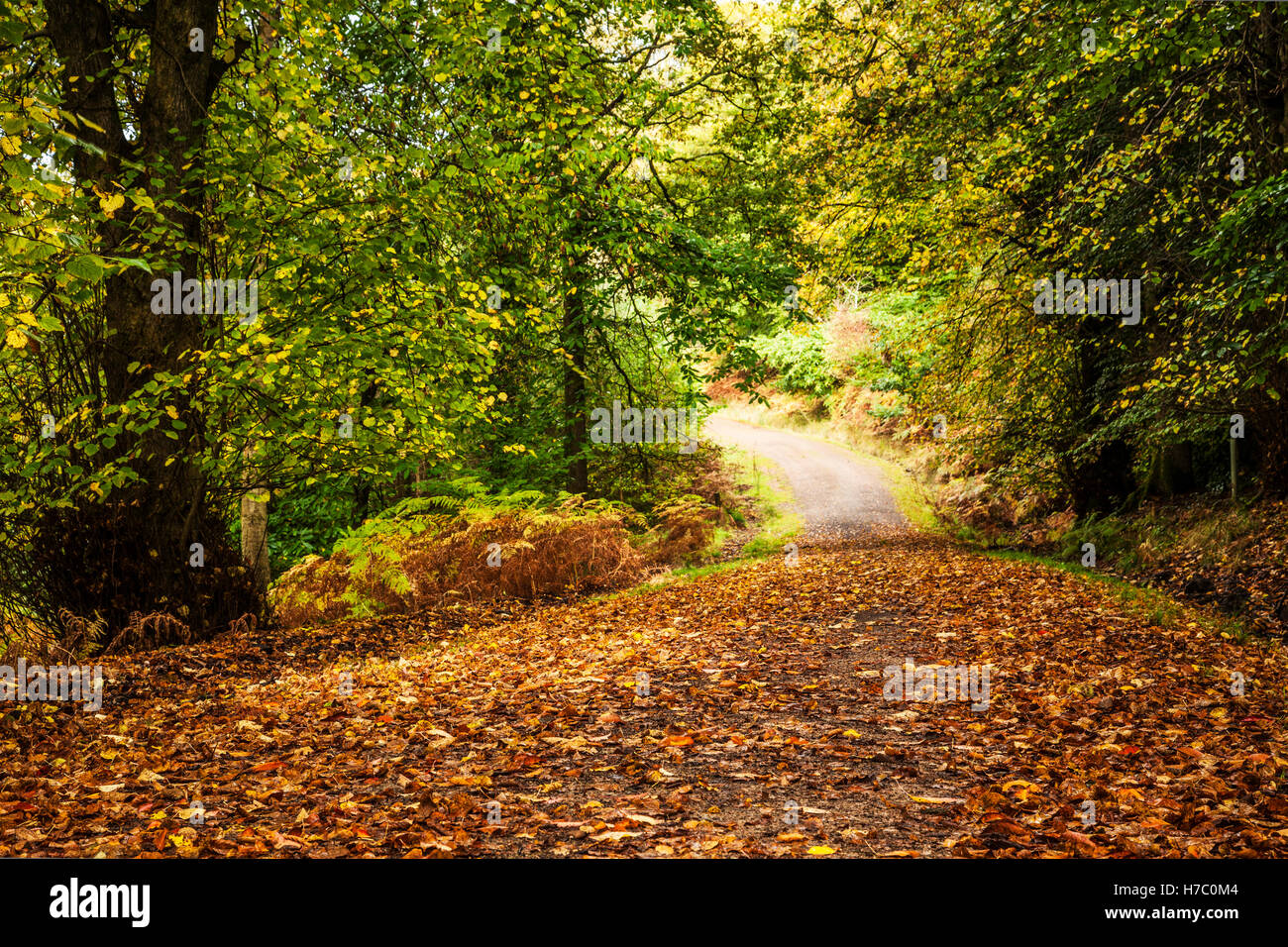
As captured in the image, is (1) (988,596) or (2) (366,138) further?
(1) (988,596)

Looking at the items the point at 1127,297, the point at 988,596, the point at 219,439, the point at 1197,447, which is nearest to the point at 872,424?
the point at 1197,447

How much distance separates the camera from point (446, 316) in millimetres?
7402

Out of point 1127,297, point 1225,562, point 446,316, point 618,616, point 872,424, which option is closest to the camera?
point 446,316

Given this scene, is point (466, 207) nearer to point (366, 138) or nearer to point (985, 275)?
point (366, 138)

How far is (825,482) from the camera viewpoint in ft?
87.0

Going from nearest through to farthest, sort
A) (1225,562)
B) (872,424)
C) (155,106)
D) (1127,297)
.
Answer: (155,106) → (1225,562) → (1127,297) → (872,424)

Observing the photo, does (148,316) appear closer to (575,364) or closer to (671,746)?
(671,746)

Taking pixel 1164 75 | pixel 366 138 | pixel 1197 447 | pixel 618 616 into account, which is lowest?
pixel 618 616

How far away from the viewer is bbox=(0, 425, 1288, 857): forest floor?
3.53 meters

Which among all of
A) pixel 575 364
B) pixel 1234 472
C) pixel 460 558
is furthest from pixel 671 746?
pixel 1234 472

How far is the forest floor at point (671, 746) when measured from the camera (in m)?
3.53

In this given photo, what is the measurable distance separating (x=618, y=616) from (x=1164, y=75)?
8.77 meters

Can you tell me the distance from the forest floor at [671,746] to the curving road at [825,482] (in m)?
10.8

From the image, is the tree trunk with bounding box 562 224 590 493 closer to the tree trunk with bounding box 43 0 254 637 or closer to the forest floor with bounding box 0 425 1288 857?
the tree trunk with bounding box 43 0 254 637
